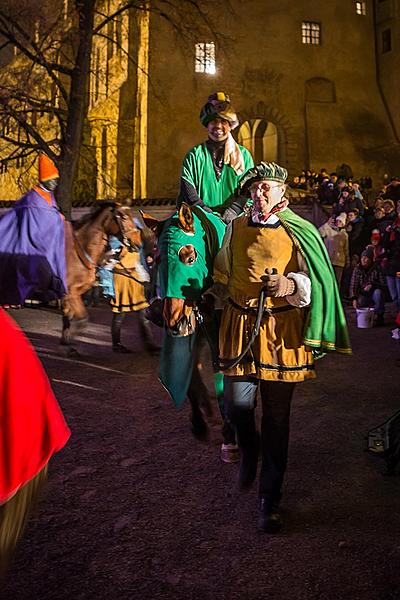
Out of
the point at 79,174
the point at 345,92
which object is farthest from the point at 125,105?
the point at 345,92

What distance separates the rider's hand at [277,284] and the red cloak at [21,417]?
181 cm

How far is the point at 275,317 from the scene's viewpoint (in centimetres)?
359

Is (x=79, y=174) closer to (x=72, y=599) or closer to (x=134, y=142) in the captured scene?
(x=134, y=142)

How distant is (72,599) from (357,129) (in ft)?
124

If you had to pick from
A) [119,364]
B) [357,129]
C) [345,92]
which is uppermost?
[345,92]

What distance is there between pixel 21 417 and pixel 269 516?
233 cm

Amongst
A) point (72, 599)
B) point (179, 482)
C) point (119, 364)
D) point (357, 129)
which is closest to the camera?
point (72, 599)

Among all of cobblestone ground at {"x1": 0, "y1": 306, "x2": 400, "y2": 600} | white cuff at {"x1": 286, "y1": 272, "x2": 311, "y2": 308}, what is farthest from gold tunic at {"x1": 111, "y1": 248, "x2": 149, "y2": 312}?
white cuff at {"x1": 286, "y1": 272, "x2": 311, "y2": 308}

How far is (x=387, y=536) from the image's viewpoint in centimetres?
353

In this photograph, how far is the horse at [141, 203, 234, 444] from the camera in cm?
427

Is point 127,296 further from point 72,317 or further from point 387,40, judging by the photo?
point 387,40

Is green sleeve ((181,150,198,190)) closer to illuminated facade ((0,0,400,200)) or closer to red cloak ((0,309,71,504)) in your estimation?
red cloak ((0,309,71,504))

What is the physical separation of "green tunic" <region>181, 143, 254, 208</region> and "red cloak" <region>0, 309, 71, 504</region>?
3.32 m

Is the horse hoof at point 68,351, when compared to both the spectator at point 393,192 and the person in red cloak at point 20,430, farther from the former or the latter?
the spectator at point 393,192
